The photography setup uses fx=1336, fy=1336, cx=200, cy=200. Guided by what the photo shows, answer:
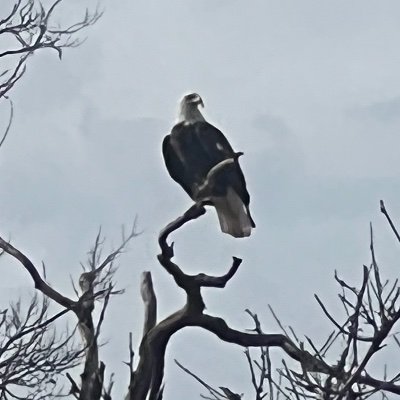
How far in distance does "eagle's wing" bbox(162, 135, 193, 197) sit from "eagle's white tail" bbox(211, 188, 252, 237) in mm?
264

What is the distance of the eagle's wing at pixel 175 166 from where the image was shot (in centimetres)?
948

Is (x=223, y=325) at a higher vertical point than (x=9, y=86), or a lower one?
lower

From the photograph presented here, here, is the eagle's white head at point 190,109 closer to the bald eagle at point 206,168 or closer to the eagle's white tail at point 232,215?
the bald eagle at point 206,168

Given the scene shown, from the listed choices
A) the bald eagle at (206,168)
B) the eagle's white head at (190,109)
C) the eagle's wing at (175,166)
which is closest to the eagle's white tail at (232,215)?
the bald eagle at (206,168)

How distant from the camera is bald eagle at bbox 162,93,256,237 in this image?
9.13m

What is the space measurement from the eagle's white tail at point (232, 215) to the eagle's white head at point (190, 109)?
39.9 inches

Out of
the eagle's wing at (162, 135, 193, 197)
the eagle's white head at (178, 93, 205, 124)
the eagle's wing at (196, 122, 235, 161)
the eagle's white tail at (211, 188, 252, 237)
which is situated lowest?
the eagle's white tail at (211, 188, 252, 237)

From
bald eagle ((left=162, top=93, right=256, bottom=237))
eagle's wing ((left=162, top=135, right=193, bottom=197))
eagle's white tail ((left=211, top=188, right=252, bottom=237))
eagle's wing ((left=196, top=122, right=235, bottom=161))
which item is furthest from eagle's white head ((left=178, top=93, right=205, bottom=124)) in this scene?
eagle's white tail ((left=211, top=188, right=252, bottom=237))

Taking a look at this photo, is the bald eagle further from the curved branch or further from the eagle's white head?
the curved branch

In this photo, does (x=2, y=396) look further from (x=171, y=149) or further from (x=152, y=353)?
(x=171, y=149)

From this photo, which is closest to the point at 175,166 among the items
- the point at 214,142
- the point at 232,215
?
the point at 214,142

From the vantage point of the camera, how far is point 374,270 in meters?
5.31

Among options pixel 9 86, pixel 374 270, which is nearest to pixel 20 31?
pixel 9 86

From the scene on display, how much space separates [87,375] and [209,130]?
2.47 meters
